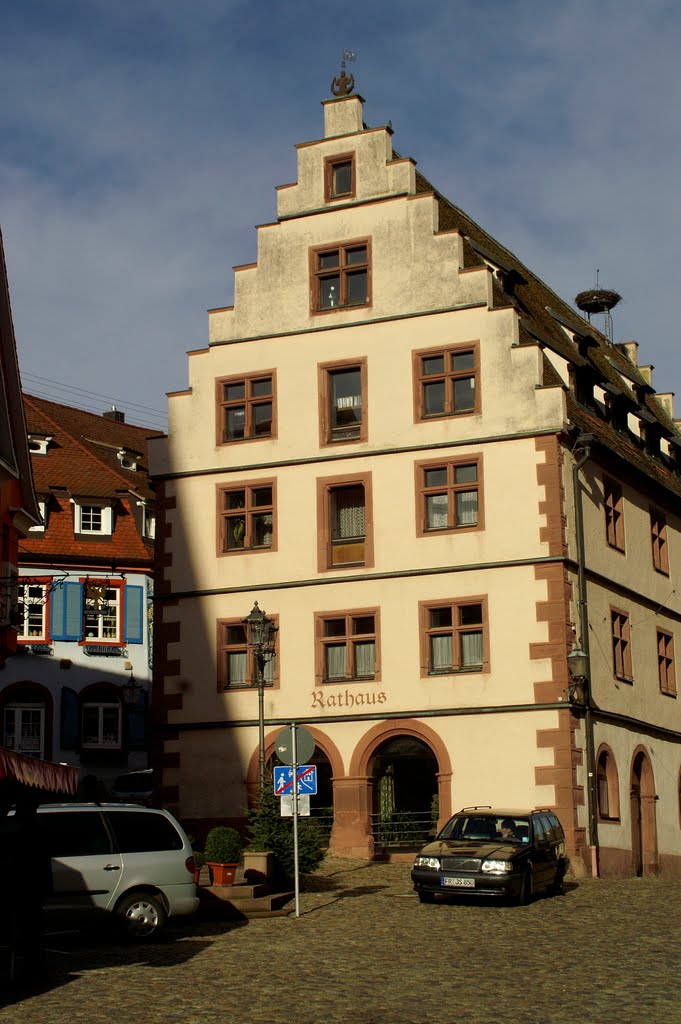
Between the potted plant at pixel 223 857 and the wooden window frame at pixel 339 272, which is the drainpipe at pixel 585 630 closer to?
the wooden window frame at pixel 339 272

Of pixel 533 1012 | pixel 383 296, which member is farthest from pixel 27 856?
pixel 383 296

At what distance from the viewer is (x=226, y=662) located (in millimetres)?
37031

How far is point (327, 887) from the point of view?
2869 cm

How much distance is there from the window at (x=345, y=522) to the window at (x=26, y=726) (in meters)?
18.0

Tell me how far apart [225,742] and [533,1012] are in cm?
2272

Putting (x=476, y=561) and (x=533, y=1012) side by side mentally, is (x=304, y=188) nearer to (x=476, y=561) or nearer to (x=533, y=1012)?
(x=476, y=561)

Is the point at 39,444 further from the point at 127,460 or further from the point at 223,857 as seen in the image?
the point at 223,857

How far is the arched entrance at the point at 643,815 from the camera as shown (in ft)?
122

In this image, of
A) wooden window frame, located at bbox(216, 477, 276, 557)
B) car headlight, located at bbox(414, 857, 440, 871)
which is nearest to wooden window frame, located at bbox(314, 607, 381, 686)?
wooden window frame, located at bbox(216, 477, 276, 557)

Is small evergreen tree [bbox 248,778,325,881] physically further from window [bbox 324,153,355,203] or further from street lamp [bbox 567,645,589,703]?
window [bbox 324,153,355,203]

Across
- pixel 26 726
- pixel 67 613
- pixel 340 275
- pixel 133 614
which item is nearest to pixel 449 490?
pixel 340 275

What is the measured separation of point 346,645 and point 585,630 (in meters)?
5.27

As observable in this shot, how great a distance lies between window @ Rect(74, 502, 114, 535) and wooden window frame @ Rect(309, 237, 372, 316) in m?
18.9

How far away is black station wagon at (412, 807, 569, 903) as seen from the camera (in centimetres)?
2450
